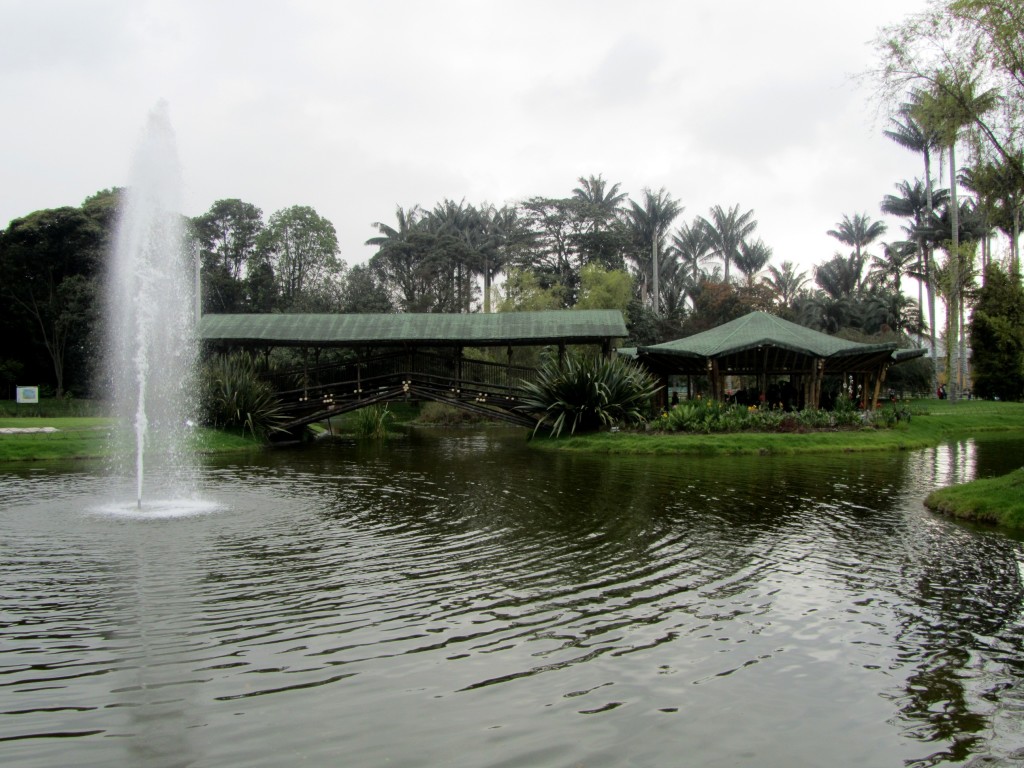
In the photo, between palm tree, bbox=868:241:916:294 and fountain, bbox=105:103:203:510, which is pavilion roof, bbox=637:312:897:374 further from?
palm tree, bbox=868:241:916:294

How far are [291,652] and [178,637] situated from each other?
38.1 inches

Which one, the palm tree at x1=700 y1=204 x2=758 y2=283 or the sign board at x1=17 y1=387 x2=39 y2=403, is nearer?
the sign board at x1=17 y1=387 x2=39 y2=403

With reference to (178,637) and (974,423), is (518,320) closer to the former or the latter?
(974,423)

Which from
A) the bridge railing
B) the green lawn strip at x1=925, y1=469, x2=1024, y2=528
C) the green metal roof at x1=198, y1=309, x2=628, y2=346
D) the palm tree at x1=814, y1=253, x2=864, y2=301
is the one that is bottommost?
the green lawn strip at x1=925, y1=469, x2=1024, y2=528

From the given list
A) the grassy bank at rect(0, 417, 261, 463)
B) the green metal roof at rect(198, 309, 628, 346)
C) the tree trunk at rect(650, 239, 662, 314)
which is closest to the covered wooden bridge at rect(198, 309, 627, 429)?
the green metal roof at rect(198, 309, 628, 346)

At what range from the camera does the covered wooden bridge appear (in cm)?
2805

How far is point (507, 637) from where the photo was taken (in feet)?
20.7

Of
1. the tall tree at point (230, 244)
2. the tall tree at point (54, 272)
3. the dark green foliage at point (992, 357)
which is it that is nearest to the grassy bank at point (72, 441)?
the tall tree at point (54, 272)

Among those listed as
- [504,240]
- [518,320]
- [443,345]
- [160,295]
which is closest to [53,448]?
Answer: [160,295]

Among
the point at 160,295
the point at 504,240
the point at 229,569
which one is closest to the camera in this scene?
the point at 229,569

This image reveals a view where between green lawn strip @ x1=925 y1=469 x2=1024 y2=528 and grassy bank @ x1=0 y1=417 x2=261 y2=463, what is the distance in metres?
18.6

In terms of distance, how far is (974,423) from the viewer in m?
33.3

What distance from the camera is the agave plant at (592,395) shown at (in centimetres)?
2570

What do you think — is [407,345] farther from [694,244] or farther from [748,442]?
[694,244]
